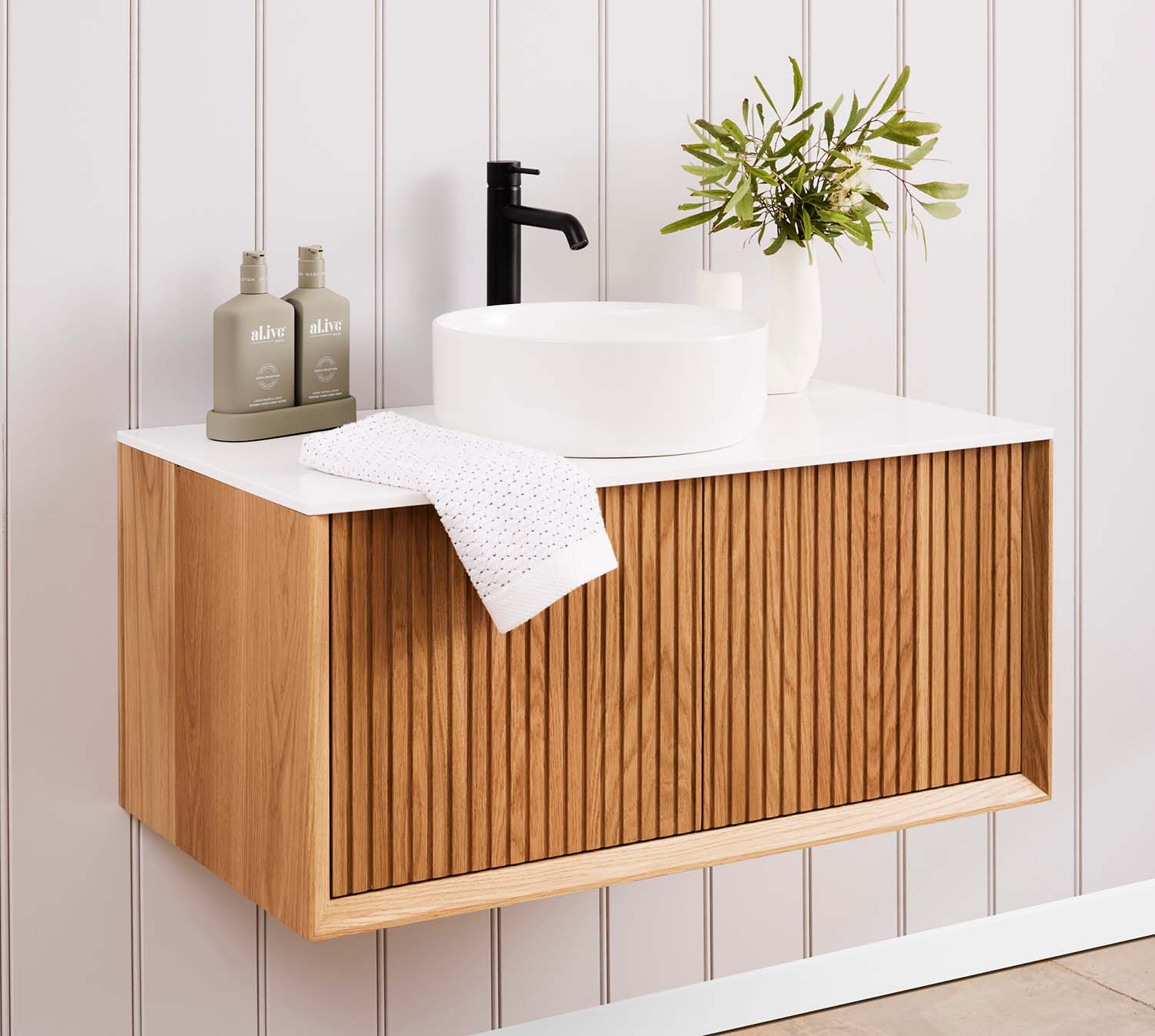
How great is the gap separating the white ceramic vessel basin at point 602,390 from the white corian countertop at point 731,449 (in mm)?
28

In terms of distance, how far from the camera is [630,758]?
1.49 meters

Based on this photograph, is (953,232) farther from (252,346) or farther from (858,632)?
(252,346)

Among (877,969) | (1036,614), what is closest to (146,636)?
(1036,614)

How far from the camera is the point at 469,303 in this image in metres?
1.79

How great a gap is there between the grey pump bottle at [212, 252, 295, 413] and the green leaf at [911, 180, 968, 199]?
79cm

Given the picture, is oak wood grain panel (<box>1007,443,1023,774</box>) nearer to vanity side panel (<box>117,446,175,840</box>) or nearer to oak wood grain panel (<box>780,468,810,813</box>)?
oak wood grain panel (<box>780,468,810,813</box>)

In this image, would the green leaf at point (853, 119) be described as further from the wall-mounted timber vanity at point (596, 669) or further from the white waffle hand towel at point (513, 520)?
the white waffle hand towel at point (513, 520)

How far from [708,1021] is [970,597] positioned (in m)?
0.80

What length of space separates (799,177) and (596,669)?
0.65 m

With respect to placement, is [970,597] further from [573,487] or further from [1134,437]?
[1134,437]

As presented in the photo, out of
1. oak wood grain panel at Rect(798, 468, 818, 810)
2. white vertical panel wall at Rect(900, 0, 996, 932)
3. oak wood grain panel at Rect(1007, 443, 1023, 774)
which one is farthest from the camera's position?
white vertical panel wall at Rect(900, 0, 996, 932)

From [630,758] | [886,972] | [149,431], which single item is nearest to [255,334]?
[149,431]

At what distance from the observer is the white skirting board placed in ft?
6.73

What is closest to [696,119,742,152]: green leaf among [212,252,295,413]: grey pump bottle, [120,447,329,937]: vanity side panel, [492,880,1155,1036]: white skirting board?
[212,252,295,413]: grey pump bottle
